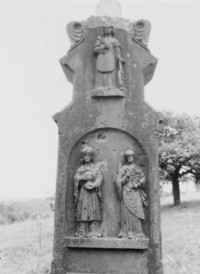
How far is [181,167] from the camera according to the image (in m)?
22.0

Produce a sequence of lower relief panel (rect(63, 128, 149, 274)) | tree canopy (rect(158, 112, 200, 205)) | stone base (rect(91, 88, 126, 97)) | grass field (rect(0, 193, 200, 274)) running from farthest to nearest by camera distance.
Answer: tree canopy (rect(158, 112, 200, 205))
grass field (rect(0, 193, 200, 274))
stone base (rect(91, 88, 126, 97))
lower relief panel (rect(63, 128, 149, 274))

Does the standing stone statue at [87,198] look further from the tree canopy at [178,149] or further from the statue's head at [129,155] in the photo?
the tree canopy at [178,149]

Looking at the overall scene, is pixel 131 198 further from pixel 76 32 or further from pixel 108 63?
pixel 76 32

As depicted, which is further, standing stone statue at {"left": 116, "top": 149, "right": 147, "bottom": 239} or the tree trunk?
the tree trunk

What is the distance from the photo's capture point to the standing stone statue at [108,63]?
558 centimetres

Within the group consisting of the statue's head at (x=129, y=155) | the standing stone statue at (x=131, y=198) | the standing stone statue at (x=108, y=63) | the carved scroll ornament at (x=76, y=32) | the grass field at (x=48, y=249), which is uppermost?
the carved scroll ornament at (x=76, y=32)

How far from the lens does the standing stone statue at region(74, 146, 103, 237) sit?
16.6ft

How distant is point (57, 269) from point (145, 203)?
1640mm

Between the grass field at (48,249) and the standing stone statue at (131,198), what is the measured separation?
2.69m

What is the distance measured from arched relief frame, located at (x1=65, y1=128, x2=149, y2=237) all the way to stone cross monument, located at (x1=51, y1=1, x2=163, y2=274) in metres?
0.01

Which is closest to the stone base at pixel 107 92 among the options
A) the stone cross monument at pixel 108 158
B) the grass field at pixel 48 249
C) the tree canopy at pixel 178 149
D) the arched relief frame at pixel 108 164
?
the stone cross monument at pixel 108 158

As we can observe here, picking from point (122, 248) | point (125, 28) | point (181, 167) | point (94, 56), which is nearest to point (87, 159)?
point (122, 248)

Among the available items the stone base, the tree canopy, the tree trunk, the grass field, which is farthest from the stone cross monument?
the tree trunk

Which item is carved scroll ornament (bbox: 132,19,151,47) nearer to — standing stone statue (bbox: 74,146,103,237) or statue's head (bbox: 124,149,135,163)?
statue's head (bbox: 124,149,135,163)
